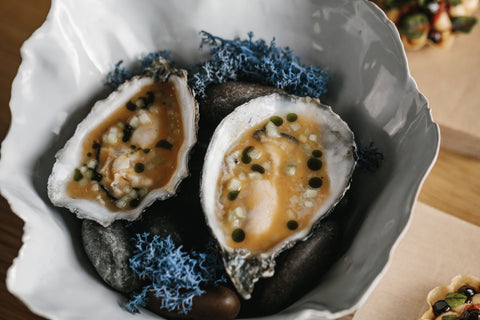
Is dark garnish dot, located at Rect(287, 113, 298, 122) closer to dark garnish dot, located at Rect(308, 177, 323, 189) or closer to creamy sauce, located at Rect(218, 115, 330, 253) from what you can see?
creamy sauce, located at Rect(218, 115, 330, 253)

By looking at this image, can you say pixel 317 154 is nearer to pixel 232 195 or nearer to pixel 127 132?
pixel 232 195

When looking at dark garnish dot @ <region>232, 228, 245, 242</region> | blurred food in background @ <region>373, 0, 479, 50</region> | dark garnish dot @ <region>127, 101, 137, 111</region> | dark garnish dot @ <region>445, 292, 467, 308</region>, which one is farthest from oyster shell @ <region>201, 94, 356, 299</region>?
blurred food in background @ <region>373, 0, 479, 50</region>

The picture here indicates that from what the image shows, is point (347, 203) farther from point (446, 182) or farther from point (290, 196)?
point (446, 182)

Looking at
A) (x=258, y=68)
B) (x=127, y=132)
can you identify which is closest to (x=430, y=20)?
(x=258, y=68)

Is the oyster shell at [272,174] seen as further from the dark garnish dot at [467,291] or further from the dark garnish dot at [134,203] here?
the dark garnish dot at [467,291]

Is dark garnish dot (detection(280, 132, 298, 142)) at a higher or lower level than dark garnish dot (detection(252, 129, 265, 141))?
lower

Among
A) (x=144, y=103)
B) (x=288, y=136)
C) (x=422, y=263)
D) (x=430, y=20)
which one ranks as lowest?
(x=422, y=263)
